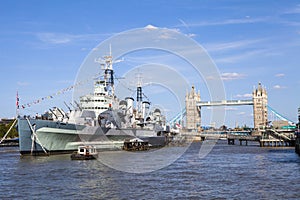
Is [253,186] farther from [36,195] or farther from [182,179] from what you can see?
[36,195]

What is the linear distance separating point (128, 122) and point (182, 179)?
49.2m

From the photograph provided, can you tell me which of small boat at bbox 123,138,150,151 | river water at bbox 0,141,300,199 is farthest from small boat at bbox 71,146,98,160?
small boat at bbox 123,138,150,151

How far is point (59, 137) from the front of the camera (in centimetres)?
6141

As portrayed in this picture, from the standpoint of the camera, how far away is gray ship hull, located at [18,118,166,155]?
58406 millimetres

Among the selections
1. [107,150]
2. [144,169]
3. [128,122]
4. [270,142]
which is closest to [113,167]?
[144,169]

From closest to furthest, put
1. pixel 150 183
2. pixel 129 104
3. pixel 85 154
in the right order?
pixel 150 183, pixel 85 154, pixel 129 104

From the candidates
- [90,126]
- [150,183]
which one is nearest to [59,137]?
[90,126]

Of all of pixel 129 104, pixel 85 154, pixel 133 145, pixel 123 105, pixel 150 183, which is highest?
pixel 129 104

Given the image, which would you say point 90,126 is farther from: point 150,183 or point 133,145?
point 150,183

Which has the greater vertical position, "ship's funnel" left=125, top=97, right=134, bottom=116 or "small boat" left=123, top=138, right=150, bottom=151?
"ship's funnel" left=125, top=97, right=134, bottom=116

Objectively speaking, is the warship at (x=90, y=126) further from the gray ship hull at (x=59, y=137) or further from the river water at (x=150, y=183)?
the river water at (x=150, y=183)

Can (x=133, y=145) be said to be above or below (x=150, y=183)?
above

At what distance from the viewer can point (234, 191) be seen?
29422 millimetres

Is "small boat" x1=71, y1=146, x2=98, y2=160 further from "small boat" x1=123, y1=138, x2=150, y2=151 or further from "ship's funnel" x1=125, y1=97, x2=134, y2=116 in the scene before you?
"ship's funnel" x1=125, y1=97, x2=134, y2=116
